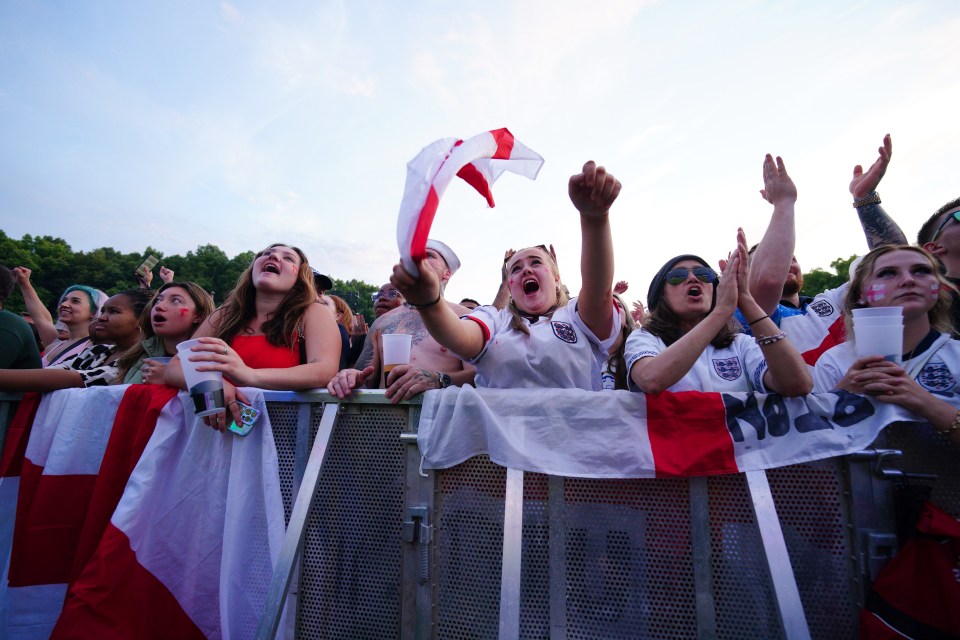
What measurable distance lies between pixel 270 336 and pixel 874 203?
14.3 ft

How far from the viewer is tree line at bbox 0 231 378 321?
142 feet

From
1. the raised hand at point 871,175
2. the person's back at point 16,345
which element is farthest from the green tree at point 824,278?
the person's back at point 16,345

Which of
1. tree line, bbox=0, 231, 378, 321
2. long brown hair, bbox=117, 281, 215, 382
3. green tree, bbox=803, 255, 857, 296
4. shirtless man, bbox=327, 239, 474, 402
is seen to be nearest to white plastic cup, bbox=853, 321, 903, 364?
shirtless man, bbox=327, 239, 474, 402

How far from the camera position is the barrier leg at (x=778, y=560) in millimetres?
1604

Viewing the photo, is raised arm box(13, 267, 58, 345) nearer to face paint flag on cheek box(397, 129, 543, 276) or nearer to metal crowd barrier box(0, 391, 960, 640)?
metal crowd barrier box(0, 391, 960, 640)

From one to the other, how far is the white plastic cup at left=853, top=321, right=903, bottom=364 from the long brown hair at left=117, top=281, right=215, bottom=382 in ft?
12.7

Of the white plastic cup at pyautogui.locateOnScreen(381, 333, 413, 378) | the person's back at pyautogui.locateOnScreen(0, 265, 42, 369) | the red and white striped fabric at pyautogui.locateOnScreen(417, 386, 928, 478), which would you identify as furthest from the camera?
the person's back at pyautogui.locateOnScreen(0, 265, 42, 369)

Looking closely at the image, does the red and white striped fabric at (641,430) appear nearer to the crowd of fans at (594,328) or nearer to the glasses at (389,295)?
the crowd of fans at (594,328)

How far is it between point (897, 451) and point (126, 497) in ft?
10.9

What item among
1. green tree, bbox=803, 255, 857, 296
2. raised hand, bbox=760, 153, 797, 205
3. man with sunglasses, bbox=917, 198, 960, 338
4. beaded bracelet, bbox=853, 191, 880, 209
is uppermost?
green tree, bbox=803, 255, 857, 296

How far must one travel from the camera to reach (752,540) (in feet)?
5.84

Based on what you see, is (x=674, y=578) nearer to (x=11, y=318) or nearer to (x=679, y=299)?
(x=679, y=299)

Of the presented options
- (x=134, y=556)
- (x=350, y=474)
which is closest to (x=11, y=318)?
(x=134, y=556)

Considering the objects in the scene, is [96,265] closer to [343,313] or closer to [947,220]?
[343,313]
